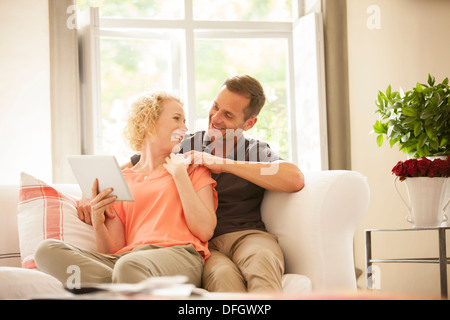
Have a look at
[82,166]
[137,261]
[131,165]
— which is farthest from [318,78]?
[137,261]

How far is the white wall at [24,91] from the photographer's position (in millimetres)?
3410

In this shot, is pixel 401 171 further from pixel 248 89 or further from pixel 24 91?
pixel 24 91

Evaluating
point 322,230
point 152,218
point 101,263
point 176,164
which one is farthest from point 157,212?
point 322,230

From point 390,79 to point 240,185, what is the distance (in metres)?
1.90

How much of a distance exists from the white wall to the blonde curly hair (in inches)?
71.2

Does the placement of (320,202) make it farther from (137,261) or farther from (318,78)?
(318,78)

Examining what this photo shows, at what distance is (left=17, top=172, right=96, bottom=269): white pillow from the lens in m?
1.75

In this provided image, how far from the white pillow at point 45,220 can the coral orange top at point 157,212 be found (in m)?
0.16

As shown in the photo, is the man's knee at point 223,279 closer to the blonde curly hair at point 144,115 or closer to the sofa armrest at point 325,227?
the sofa armrest at point 325,227

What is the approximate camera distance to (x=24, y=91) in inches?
137

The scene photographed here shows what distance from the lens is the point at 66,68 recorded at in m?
3.51

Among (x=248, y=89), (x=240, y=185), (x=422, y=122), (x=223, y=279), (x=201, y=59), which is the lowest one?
(x=223, y=279)

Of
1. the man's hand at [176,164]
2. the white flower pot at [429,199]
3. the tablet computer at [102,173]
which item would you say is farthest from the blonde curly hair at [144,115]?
the white flower pot at [429,199]

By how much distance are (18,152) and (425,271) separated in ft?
8.82
